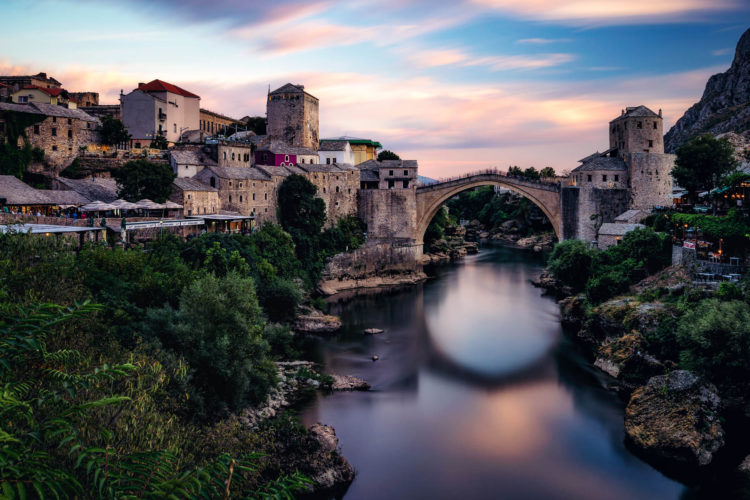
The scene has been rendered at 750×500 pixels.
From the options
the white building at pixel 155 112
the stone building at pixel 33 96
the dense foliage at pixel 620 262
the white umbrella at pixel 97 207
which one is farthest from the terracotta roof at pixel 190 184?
the dense foliage at pixel 620 262

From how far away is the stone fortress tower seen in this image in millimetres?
36500

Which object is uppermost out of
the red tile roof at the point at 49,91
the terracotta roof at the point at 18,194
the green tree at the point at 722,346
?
the red tile roof at the point at 49,91

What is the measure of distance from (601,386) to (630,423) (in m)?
3.46

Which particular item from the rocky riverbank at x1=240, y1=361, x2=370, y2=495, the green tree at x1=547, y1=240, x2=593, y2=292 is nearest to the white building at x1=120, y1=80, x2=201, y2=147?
the rocky riverbank at x1=240, y1=361, x2=370, y2=495

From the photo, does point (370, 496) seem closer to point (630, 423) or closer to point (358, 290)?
point (630, 423)

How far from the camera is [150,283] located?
17.8 m

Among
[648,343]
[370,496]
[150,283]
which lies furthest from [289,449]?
[648,343]

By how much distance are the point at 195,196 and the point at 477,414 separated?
19.7 metres

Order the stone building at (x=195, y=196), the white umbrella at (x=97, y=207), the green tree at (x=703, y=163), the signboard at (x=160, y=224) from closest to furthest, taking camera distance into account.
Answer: the white umbrella at (x=97, y=207), the signboard at (x=160, y=224), the stone building at (x=195, y=196), the green tree at (x=703, y=163)

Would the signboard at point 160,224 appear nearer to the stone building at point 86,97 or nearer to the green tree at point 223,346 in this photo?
the green tree at point 223,346

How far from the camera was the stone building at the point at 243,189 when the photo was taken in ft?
107

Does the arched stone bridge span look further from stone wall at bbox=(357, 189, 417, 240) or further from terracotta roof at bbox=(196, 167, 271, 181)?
terracotta roof at bbox=(196, 167, 271, 181)

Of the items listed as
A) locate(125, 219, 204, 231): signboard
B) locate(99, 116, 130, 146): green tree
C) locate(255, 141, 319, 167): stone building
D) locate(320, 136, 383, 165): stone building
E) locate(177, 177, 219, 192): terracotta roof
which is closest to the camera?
locate(125, 219, 204, 231): signboard

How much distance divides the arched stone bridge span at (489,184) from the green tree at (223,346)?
89.8 ft
